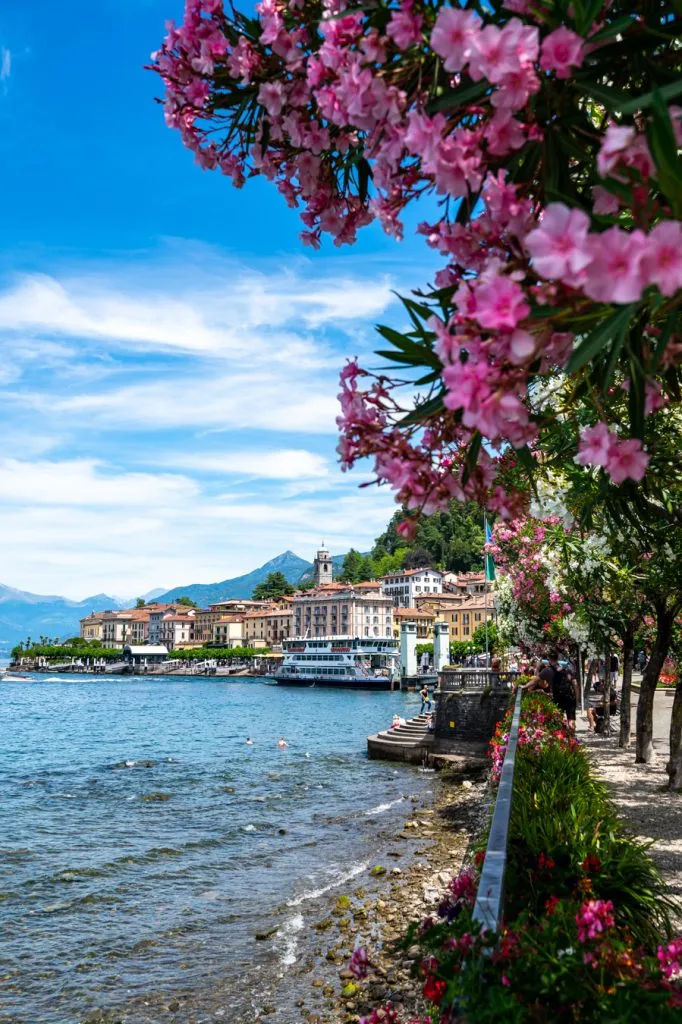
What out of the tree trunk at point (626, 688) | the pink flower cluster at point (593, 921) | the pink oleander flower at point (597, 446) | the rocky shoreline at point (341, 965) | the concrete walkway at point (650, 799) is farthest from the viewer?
the tree trunk at point (626, 688)

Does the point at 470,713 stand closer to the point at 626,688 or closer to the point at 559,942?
the point at 626,688

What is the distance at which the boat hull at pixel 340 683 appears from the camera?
121375mm

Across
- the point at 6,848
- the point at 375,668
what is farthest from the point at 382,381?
the point at 375,668

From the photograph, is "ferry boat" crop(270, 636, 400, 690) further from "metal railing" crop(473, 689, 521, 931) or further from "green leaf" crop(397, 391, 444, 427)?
"green leaf" crop(397, 391, 444, 427)

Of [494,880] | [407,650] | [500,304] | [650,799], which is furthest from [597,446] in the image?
[407,650]

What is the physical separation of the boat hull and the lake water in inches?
2898

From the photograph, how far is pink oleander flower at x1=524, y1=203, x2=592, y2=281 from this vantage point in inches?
71.9

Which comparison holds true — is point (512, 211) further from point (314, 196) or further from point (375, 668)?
point (375, 668)

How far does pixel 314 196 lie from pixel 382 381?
1291 mm

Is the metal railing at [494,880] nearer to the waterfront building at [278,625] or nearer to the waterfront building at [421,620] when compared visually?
Result: the waterfront building at [421,620]

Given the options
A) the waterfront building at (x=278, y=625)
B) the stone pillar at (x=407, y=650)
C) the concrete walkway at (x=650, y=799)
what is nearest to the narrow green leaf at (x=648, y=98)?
the concrete walkway at (x=650, y=799)

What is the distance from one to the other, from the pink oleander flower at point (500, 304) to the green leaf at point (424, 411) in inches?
35.5

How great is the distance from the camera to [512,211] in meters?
2.61

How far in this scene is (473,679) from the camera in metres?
37.2
